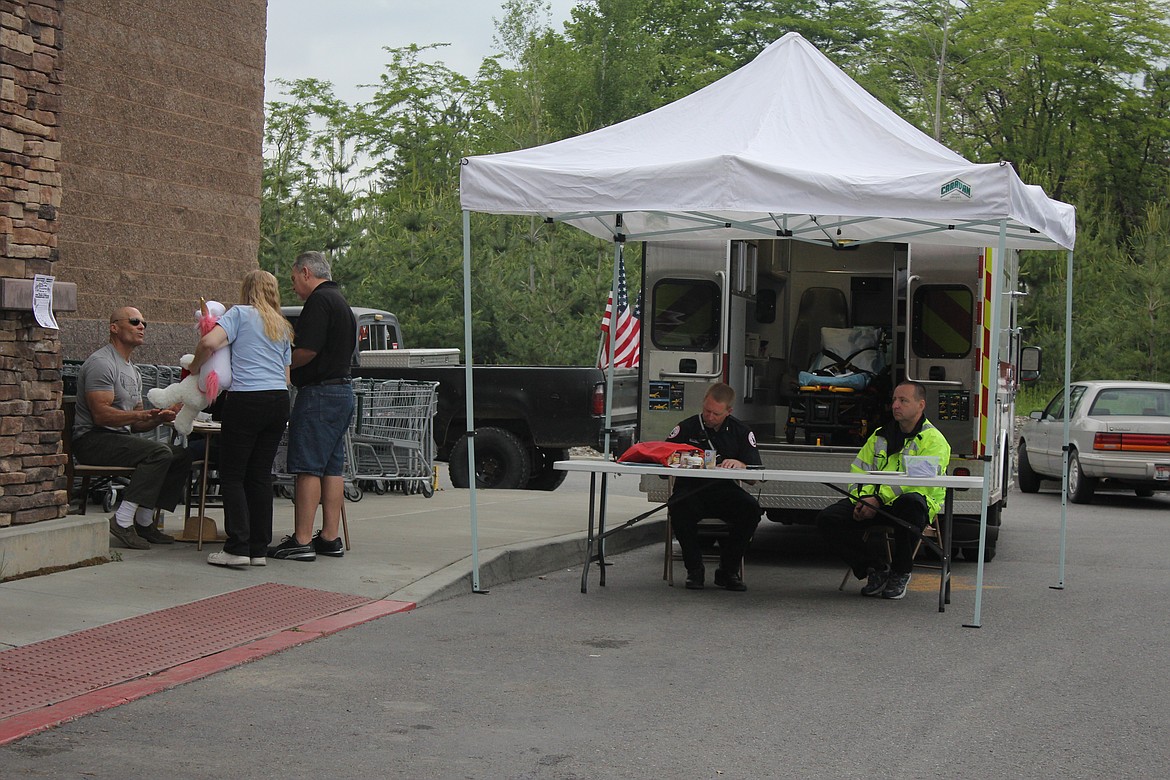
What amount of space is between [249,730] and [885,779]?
254cm

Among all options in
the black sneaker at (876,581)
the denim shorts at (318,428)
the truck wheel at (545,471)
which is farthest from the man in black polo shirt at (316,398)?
the truck wheel at (545,471)

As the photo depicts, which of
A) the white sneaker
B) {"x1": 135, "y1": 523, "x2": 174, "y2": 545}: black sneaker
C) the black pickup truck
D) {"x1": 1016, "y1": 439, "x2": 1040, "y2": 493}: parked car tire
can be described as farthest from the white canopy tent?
{"x1": 1016, "y1": 439, "x2": 1040, "y2": 493}: parked car tire

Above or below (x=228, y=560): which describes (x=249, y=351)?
above

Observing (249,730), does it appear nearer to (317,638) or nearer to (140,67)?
(317,638)

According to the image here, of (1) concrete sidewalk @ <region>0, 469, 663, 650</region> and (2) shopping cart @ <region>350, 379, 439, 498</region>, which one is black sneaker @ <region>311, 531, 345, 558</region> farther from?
(2) shopping cart @ <region>350, 379, 439, 498</region>

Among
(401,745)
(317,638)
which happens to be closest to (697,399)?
(317,638)

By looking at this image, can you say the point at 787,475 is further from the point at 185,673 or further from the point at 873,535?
the point at 185,673

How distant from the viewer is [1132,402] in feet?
61.2

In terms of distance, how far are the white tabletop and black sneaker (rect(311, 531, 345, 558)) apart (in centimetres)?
173

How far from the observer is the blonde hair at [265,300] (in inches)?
358

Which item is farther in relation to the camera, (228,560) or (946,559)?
(946,559)

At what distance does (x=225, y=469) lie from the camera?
903 cm

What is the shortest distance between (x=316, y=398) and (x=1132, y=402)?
1293 cm

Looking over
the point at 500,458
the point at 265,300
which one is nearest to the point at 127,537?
the point at 265,300
